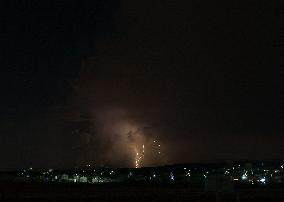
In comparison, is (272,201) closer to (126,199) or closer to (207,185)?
(126,199)

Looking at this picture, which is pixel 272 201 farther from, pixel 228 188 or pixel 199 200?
pixel 228 188

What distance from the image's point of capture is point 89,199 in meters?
57.8

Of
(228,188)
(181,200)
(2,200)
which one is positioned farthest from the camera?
(181,200)

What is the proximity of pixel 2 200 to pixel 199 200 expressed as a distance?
62.4 feet

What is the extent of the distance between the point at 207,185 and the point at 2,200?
2865 cm

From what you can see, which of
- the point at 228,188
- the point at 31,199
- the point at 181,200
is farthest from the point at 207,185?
the point at 31,199

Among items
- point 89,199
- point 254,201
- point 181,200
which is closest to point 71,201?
point 89,199

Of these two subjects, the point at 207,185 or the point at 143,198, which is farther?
the point at 143,198

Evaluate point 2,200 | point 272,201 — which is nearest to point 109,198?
point 2,200

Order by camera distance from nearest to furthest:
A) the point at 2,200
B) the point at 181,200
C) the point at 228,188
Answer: the point at 228,188 → the point at 2,200 → the point at 181,200

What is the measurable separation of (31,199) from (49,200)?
2.28 m

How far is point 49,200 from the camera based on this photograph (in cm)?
5697

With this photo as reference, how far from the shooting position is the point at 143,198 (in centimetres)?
5906

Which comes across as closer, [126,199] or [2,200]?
[2,200]
